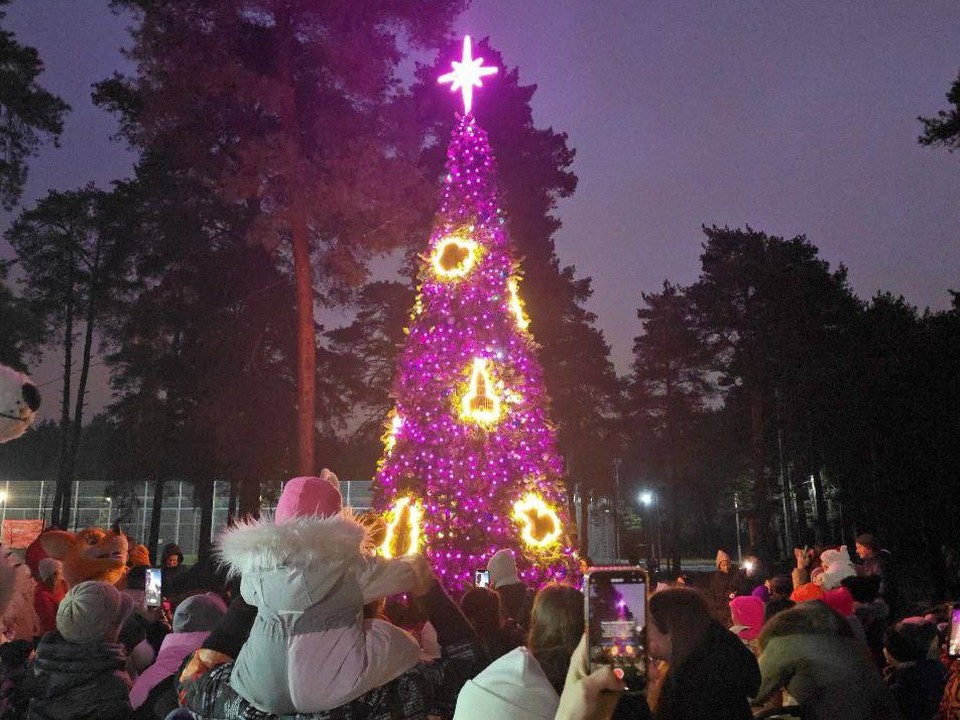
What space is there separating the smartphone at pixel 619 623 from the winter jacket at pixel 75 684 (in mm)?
3019

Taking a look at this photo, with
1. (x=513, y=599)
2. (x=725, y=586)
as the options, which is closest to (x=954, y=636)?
(x=513, y=599)

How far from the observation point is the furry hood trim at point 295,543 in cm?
282

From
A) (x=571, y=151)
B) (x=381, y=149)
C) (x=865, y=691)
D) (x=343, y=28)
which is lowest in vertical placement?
(x=865, y=691)

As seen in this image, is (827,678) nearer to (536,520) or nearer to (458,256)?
(536,520)

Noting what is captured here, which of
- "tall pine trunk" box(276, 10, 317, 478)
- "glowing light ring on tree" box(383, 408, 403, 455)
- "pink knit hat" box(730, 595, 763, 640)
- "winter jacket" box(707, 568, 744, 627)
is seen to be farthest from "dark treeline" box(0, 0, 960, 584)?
"pink knit hat" box(730, 595, 763, 640)

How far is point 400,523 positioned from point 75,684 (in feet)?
32.4

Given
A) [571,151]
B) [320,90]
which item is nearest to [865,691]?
[320,90]

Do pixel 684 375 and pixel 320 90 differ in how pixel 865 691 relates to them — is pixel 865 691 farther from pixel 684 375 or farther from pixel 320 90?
pixel 684 375

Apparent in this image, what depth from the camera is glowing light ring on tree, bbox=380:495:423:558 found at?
14.2m

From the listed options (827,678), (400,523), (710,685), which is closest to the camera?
(710,685)

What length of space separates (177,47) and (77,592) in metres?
15.8

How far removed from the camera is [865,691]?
14.1 feet

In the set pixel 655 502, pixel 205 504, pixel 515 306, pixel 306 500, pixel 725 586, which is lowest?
pixel 725 586

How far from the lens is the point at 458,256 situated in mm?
14953
